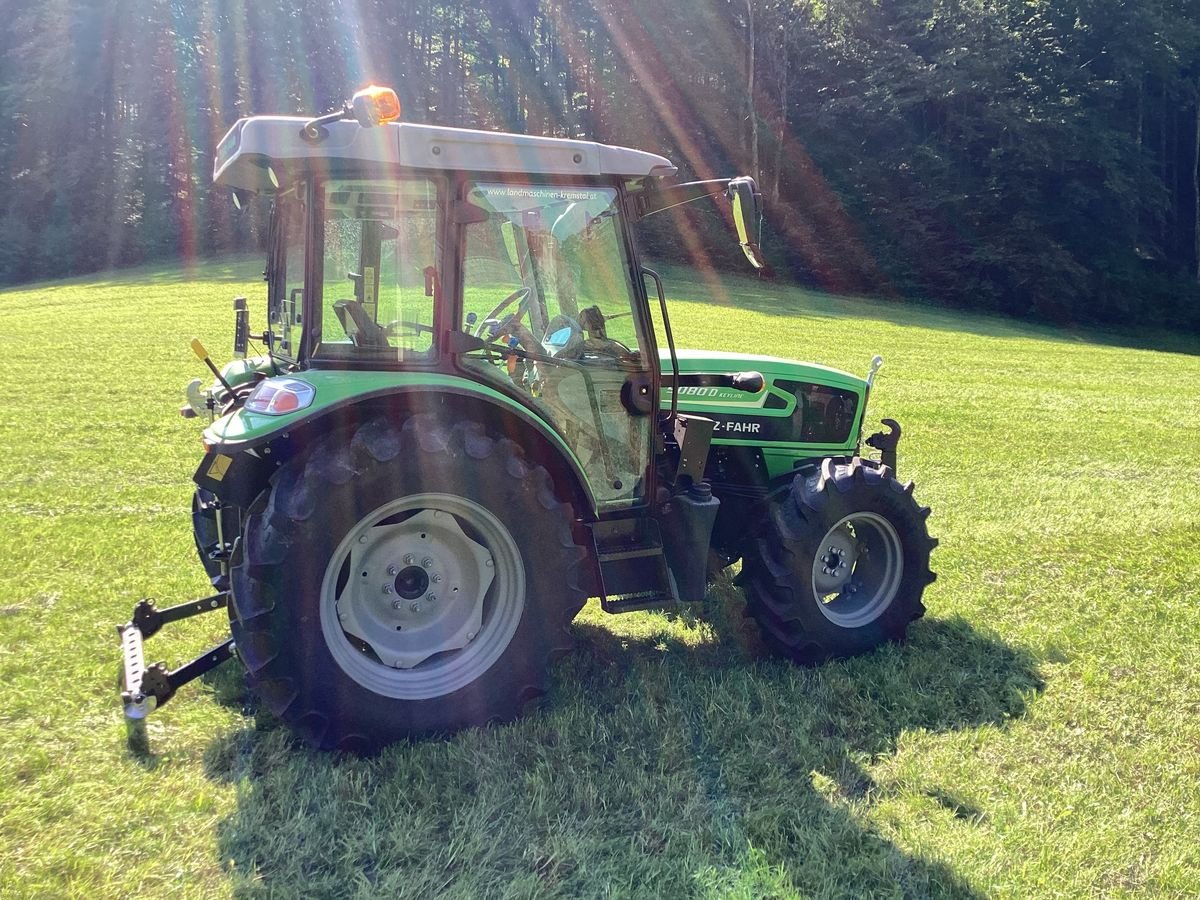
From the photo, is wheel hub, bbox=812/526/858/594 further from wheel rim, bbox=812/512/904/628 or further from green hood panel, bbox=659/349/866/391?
green hood panel, bbox=659/349/866/391

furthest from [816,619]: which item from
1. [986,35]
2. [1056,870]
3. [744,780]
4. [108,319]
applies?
[986,35]

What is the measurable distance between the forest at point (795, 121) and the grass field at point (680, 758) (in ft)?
92.5

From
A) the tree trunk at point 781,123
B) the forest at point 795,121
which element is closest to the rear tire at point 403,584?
the forest at point 795,121

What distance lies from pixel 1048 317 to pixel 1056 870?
107 feet

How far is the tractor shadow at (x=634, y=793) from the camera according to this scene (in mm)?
2877

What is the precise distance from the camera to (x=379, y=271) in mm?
3613

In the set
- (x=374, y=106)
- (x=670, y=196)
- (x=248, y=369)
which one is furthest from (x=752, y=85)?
(x=374, y=106)

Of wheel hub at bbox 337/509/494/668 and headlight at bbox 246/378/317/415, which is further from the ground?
headlight at bbox 246/378/317/415

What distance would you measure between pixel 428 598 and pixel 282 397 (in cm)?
99

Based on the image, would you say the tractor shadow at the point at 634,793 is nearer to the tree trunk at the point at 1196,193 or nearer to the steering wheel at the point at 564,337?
the steering wheel at the point at 564,337

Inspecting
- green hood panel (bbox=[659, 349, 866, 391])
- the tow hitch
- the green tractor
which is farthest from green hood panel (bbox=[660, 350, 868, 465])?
the tow hitch

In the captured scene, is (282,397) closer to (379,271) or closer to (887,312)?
(379,271)

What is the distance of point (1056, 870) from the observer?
2982 mm

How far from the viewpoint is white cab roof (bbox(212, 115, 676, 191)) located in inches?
123
